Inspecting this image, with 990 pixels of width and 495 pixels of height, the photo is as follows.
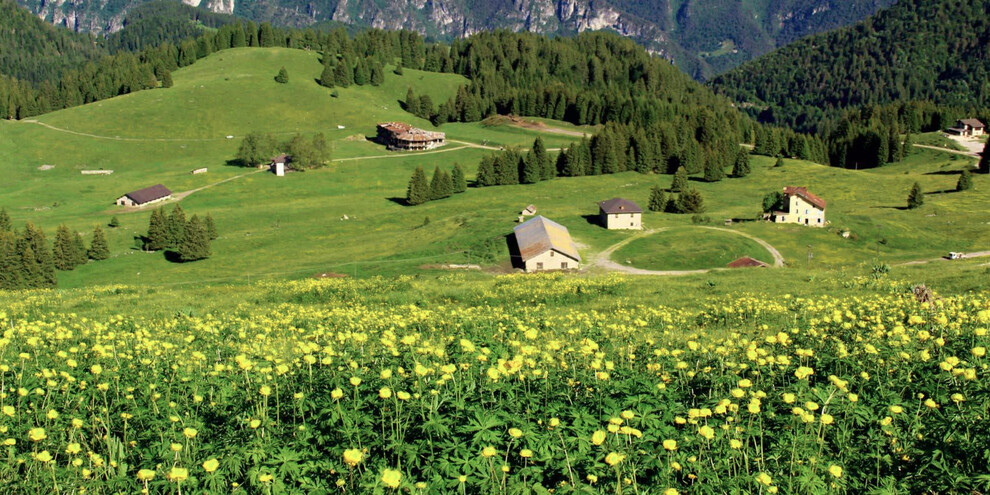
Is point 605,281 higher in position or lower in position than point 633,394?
lower

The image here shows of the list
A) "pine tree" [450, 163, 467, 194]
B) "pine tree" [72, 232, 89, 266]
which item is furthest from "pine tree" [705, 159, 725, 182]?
"pine tree" [72, 232, 89, 266]

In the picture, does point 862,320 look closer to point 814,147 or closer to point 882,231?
point 882,231

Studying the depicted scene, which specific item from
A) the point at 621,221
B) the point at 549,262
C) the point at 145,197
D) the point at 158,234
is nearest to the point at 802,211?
the point at 621,221

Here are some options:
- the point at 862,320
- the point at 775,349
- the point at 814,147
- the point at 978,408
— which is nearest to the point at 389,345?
the point at 775,349

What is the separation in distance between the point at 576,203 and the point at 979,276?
280ft

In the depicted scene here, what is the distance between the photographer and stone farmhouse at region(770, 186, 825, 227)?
9300 centimetres

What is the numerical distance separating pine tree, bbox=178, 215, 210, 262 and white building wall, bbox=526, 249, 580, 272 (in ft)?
151

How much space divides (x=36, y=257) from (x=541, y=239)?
59539 millimetres

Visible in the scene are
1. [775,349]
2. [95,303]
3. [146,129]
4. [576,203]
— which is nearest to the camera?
[775,349]

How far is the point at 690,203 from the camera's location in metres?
106

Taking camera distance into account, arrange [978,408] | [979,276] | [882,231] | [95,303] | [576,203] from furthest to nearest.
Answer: [576,203] → [882,231] → [979,276] → [95,303] → [978,408]

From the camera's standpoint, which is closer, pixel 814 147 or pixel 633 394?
pixel 633 394

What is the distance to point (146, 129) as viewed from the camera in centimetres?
18312

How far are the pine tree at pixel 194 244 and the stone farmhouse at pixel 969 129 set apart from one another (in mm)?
202206
